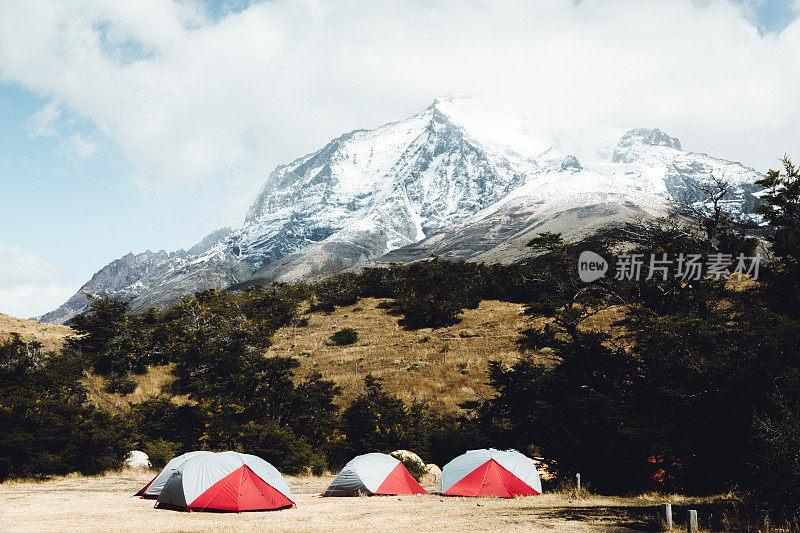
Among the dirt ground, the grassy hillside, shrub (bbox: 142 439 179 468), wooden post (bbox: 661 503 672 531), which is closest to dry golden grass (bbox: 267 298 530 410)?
the grassy hillside

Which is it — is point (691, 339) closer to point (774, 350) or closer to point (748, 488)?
point (774, 350)

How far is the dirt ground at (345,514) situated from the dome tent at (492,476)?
85 centimetres

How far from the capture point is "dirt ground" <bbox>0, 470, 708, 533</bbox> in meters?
10.8

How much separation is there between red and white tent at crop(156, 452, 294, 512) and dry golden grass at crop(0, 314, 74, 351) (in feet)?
122

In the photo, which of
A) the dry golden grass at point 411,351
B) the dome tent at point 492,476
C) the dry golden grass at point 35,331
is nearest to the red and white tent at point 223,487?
the dome tent at point 492,476

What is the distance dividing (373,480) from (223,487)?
231 inches

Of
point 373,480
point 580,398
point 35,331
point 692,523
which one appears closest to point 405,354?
point 373,480

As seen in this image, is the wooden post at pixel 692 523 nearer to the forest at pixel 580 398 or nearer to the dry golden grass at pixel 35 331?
the forest at pixel 580 398

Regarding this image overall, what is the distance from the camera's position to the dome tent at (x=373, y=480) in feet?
59.2

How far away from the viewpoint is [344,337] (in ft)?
171

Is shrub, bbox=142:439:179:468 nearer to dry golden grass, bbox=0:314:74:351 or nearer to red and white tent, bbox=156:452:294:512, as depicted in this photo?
red and white tent, bbox=156:452:294:512

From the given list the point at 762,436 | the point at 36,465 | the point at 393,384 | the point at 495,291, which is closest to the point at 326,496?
the point at 36,465

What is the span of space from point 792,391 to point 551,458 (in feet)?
34.9

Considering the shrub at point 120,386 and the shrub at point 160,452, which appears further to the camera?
the shrub at point 120,386
